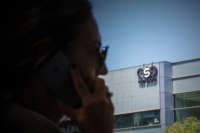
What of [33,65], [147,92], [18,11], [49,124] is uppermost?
[147,92]

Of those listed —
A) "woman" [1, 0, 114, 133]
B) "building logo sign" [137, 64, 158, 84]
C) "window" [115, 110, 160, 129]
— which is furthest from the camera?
"building logo sign" [137, 64, 158, 84]

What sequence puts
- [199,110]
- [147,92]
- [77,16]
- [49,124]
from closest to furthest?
[49,124] < [77,16] < [199,110] < [147,92]

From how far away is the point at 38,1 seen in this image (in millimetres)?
927

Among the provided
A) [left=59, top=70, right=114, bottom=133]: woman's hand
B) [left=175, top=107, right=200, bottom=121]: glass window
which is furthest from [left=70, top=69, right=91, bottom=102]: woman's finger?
[left=175, top=107, right=200, bottom=121]: glass window

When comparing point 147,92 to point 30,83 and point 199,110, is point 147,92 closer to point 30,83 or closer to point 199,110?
point 199,110

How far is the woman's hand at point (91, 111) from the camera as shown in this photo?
0.91m

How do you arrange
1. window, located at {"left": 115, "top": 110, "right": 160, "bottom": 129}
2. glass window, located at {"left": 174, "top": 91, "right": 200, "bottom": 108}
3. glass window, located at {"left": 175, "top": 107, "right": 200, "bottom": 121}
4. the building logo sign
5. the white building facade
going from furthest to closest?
the building logo sign, window, located at {"left": 115, "top": 110, "right": 160, "bottom": 129}, the white building facade, glass window, located at {"left": 174, "top": 91, "right": 200, "bottom": 108}, glass window, located at {"left": 175, "top": 107, "right": 200, "bottom": 121}

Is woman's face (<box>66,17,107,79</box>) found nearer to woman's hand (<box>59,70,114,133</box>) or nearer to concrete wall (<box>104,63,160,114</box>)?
woman's hand (<box>59,70,114,133</box>)

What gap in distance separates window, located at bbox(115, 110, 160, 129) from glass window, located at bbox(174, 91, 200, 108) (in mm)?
2132

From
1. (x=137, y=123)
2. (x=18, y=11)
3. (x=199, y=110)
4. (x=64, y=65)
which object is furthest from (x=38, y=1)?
(x=137, y=123)

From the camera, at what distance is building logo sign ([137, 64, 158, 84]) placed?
1467 inches

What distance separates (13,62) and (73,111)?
0.60 ft

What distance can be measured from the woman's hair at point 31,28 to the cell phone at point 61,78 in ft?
0.12

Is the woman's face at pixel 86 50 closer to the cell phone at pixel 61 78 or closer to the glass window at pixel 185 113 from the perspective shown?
the cell phone at pixel 61 78
